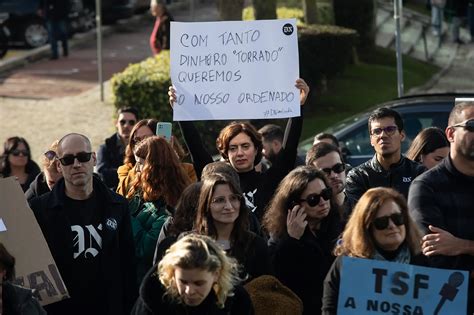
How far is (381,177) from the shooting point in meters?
8.12

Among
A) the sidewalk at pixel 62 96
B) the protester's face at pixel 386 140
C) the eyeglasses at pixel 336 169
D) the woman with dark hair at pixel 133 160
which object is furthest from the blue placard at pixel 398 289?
the sidewalk at pixel 62 96

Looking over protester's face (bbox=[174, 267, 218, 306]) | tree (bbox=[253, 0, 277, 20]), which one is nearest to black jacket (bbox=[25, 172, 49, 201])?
protester's face (bbox=[174, 267, 218, 306])

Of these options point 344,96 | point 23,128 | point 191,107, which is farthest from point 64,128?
point 191,107

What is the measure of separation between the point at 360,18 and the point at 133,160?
1745 centimetres

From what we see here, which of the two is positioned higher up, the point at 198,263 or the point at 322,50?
the point at 322,50

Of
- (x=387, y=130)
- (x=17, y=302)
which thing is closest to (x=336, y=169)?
(x=387, y=130)

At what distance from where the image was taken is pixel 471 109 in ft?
20.6

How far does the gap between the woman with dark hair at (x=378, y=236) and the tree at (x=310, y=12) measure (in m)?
16.5

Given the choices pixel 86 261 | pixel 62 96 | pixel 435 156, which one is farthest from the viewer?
pixel 62 96

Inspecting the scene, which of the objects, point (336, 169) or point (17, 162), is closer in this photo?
point (336, 169)

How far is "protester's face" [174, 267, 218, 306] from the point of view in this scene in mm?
5645

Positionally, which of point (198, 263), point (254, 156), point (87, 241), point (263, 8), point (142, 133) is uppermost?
point (263, 8)

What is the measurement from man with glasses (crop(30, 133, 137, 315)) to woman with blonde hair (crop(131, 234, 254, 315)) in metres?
1.22

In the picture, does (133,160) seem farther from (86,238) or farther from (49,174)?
(86,238)
